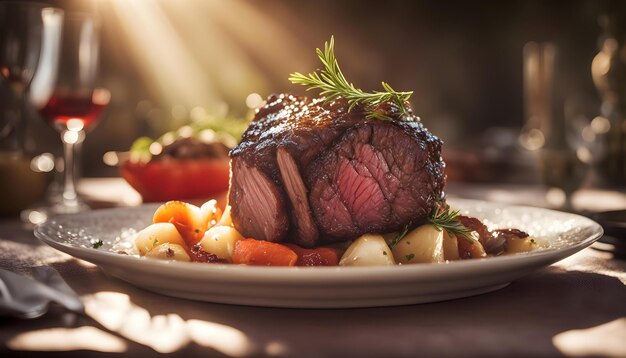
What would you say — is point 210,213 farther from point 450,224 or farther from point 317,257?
point 450,224

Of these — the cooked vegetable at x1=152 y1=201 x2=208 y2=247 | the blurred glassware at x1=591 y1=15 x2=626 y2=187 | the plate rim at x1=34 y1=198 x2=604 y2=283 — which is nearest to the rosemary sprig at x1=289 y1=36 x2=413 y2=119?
the cooked vegetable at x1=152 y1=201 x2=208 y2=247

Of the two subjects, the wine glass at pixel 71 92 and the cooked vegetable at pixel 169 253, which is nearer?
the cooked vegetable at pixel 169 253

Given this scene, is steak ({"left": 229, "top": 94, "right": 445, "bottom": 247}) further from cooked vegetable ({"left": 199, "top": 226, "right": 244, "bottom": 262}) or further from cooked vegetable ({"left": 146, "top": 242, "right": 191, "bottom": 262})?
cooked vegetable ({"left": 146, "top": 242, "right": 191, "bottom": 262})

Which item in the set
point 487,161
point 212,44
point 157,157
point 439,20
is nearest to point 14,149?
point 157,157

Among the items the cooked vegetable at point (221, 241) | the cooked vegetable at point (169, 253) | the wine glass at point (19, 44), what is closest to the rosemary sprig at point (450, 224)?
the cooked vegetable at point (221, 241)

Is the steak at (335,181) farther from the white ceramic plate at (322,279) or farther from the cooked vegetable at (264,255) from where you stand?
the white ceramic plate at (322,279)
